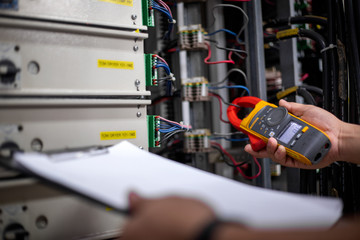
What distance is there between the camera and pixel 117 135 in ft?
3.35

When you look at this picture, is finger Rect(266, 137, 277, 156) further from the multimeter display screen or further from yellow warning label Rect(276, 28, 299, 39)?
yellow warning label Rect(276, 28, 299, 39)

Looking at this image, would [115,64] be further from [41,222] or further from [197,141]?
[197,141]

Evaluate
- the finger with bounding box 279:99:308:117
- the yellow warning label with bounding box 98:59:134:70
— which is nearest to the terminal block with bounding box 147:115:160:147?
the yellow warning label with bounding box 98:59:134:70

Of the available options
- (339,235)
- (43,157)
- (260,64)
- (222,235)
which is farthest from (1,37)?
(260,64)

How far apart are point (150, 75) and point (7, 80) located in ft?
1.46

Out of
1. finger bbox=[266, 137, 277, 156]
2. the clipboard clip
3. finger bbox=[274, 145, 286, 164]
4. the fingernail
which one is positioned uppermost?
the clipboard clip

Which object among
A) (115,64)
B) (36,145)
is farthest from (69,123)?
(115,64)

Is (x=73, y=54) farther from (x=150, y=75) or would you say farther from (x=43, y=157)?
(x=43, y=157)

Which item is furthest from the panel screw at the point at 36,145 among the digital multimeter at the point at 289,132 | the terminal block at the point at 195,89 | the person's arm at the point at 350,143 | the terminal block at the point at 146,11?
the person's arm at the point at 350,143

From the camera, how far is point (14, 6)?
84cm

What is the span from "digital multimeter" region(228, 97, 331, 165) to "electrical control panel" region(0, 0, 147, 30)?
21.0 inches

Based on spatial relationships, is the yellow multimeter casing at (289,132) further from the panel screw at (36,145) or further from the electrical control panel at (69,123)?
the panel screw at (36,145)

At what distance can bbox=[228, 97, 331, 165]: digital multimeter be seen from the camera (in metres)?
1.13

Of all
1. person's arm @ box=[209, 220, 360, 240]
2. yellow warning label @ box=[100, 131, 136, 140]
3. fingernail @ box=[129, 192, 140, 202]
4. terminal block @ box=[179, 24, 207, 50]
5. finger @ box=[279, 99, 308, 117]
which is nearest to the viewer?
person's arm @ box=[209, 220, 360, 240]
